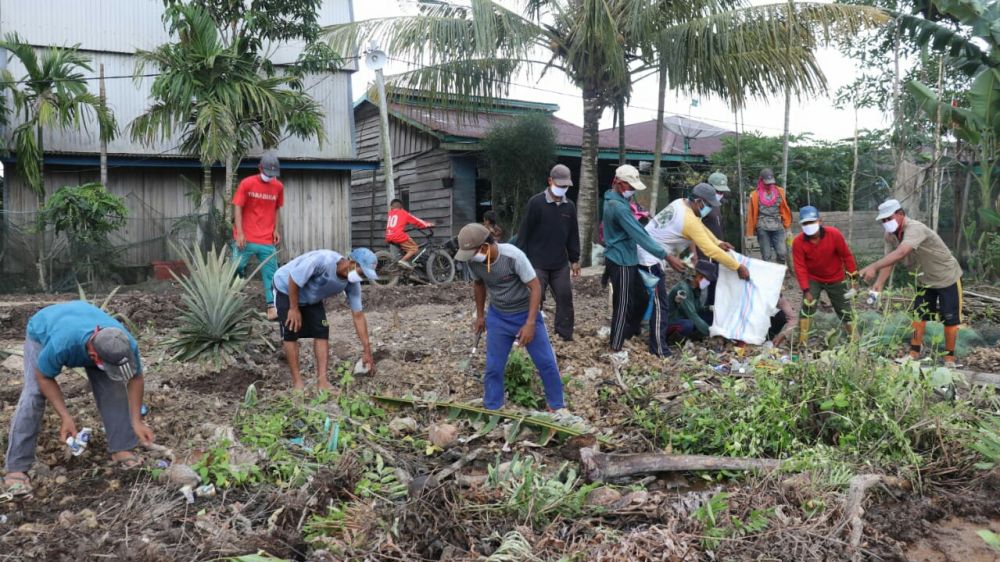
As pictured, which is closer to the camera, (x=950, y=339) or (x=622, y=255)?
(x=622, y=255)

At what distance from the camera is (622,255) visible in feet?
21.7

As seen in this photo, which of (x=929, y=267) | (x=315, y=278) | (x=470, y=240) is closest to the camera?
(x=470, y=240)

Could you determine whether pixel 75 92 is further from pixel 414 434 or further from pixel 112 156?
pixel 414 434

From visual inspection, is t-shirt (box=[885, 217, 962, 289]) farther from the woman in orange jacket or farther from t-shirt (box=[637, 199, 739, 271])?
the woman in orange jacket

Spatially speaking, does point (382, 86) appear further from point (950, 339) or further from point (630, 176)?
point (950, 339)

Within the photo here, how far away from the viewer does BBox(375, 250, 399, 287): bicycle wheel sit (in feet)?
39.8

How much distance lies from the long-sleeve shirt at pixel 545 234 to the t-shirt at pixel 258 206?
2423 millimetres

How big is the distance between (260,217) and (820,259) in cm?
515

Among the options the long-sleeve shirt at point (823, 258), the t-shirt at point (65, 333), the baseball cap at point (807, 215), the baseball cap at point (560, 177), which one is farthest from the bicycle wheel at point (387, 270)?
the t-shirt at point (65, 333)

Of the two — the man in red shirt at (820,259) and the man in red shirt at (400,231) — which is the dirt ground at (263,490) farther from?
the man in red shirt at (400,231)

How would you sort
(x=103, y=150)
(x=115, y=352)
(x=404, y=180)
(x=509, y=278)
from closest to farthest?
(x=115, y=352)
(x=509, y=278)
(x=103, y=150)
(x=404, y=180)

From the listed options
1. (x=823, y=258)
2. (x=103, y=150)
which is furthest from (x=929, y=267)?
(x=103, y=150)

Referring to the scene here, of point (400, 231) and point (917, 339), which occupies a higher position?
point (400, 231)

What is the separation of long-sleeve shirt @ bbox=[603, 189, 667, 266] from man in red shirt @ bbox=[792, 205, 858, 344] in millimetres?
1335
